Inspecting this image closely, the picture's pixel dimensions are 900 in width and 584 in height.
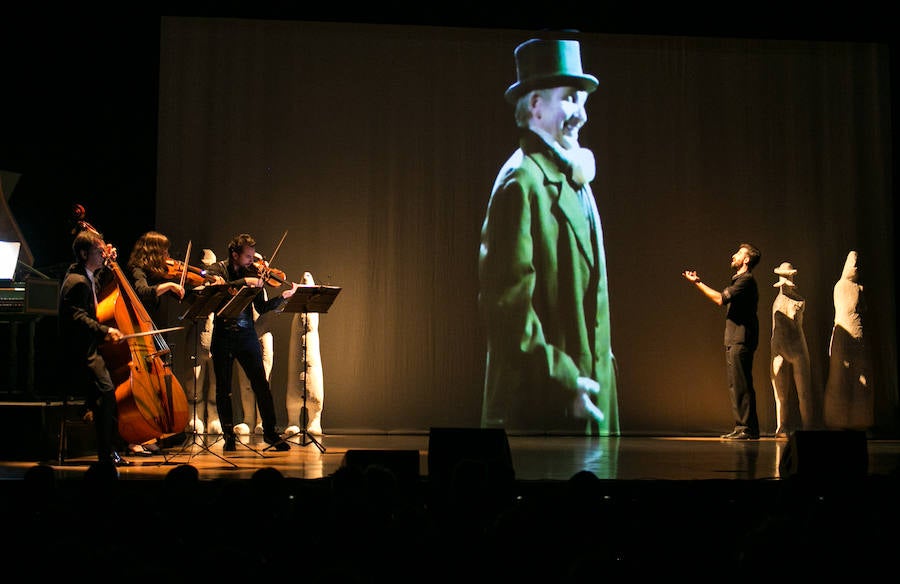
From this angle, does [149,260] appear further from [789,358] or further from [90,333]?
[789,358]

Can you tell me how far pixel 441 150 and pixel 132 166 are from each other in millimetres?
2645

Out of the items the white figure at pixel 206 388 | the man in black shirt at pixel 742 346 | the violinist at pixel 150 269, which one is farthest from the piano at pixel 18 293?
the man in black shirt at pixel 742 346

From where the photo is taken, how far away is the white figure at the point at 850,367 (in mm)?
8344

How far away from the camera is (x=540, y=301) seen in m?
8.36

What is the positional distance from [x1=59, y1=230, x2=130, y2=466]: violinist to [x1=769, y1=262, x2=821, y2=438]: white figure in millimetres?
5522

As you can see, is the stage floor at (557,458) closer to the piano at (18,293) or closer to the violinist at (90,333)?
the violinist at (90,333)

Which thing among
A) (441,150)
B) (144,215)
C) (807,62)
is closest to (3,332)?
(144,215)

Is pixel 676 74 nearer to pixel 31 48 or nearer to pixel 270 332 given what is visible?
pixel 270 332

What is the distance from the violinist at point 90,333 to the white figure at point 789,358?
552 cm

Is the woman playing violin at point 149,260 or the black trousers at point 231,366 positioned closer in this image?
the woman playing violin at point 149,260

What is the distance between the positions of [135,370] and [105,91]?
3.65 meters

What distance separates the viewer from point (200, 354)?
24.2ft

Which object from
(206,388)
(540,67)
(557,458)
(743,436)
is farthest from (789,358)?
(206,388)

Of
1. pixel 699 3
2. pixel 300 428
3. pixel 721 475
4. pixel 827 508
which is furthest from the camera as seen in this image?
pixel 300 428
